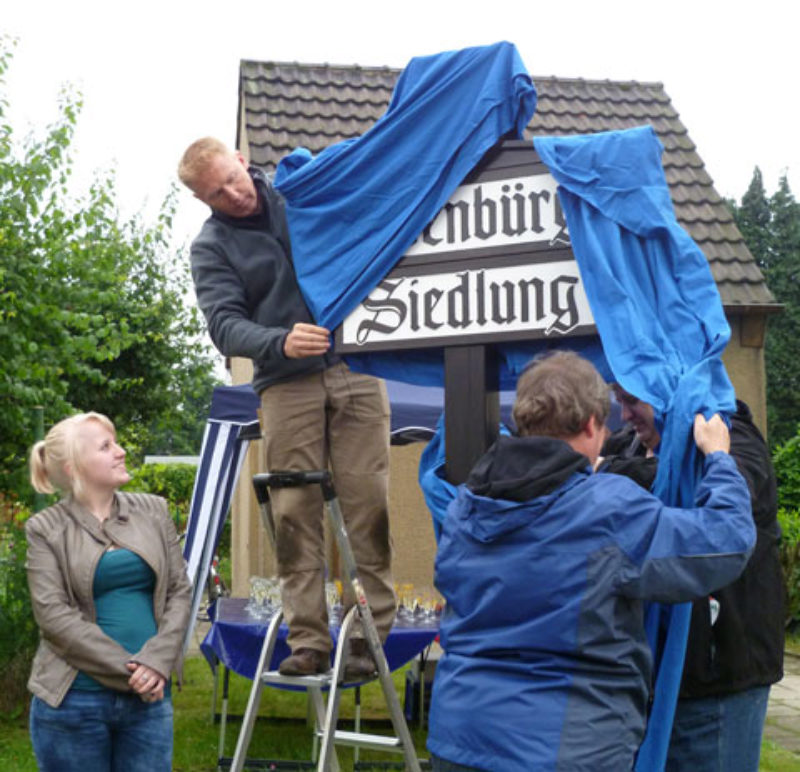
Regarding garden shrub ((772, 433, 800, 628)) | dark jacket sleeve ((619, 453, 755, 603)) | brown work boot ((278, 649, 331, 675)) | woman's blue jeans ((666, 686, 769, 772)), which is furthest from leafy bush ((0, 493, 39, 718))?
garden shrub ((772, 433, 800, 628))

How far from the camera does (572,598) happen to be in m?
1.93

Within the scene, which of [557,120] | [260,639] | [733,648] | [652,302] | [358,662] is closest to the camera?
[652,302]

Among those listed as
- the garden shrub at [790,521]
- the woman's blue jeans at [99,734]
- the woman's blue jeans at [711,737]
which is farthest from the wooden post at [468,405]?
the garden shrub at [790,521]

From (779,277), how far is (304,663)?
3470 centimetres

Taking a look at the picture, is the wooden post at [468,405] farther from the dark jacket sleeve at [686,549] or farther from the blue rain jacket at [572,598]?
the dark jacket sleeve at [686,549]

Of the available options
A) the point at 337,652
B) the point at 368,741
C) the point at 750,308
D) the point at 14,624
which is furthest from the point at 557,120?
the point at 337,652

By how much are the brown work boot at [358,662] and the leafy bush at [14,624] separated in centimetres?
359

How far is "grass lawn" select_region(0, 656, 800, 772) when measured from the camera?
5.69 metres

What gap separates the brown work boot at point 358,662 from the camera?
333 centimetres

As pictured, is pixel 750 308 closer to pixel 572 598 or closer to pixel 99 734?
pixel 99 734

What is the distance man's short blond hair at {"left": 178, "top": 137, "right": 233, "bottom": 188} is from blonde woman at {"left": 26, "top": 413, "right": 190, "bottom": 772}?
791 millimetres

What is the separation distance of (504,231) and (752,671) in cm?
119

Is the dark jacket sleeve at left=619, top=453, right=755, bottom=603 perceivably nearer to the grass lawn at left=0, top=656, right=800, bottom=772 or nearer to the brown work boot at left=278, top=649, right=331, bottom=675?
the brown work boot at left=278, top=649, right=331, bottom=675

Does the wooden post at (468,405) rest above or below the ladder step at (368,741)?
above
